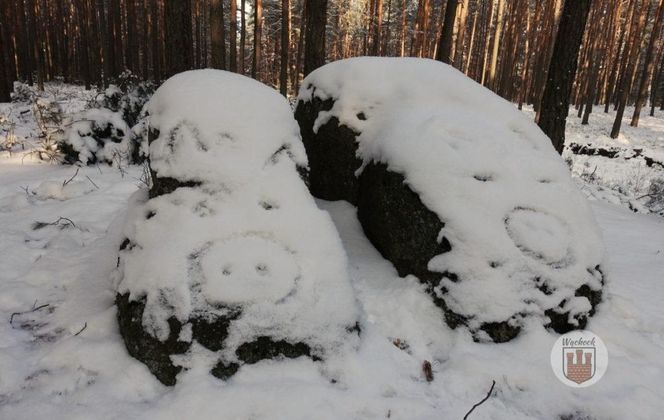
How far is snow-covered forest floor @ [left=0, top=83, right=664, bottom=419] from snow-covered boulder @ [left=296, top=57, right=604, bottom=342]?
0.61ft

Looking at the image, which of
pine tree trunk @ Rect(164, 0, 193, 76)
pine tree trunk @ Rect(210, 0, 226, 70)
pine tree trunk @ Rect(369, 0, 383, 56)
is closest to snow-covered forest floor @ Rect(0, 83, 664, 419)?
pine tree trunk @ Rect(164, 0, 193, 76)

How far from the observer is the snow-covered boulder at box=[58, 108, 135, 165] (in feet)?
19.1

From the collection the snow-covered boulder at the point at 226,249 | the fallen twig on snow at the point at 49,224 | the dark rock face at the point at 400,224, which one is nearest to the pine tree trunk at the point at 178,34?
the fallen twig on snow at the point at 49,224

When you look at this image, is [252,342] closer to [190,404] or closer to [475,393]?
[190,404]

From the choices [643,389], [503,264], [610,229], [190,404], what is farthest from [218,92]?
[610,229]

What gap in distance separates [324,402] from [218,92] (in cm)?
214

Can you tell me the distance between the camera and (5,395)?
1913 mm

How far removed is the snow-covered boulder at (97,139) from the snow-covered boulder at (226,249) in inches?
143

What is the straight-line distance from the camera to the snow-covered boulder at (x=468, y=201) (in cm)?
255

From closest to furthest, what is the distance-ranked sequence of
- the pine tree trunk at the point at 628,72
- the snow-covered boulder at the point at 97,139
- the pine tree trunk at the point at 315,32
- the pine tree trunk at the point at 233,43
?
the snow-covered boulder at the point at 97,139 < the pine tree trunk at the point at 315,32 < the pine tree trunk at the point at 233,43 < the pine tree trunk at the point at 628,72

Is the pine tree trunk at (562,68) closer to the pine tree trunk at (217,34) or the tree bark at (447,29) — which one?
the tree bark at (447,29)

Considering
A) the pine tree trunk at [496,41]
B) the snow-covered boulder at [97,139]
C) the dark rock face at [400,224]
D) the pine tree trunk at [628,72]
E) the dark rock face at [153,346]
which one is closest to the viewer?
the dark rock face at [153,346]

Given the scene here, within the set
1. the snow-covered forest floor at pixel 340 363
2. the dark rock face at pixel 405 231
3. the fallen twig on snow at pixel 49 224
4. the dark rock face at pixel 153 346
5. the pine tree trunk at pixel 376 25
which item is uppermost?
the pine tree trunk at pixel 376 25

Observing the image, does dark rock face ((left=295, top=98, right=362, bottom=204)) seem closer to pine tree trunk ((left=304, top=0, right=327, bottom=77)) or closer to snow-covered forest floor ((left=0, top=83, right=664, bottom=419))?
snow-covered forest floor ((left=0, top=83, right=664, bottom=419))
